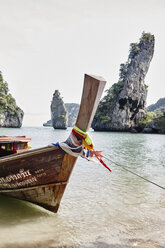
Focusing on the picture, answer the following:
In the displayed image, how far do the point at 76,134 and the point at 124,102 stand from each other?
2834 inches

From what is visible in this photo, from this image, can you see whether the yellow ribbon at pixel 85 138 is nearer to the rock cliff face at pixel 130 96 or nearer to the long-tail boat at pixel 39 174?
the long-tail boat at pixel 39 174

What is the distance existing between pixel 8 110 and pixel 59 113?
96.1ft

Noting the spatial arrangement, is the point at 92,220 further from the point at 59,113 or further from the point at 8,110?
the point at 59,113

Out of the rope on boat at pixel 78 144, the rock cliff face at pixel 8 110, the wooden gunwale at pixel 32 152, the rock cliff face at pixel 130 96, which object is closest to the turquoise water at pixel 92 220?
→ the wooden gunwale at pixel 32 152

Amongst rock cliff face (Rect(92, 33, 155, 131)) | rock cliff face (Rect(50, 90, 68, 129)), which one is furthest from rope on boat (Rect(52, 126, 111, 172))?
rock cliff face (Rect(50, 90, 68, 129))

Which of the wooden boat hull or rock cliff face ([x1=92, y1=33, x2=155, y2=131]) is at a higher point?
rock cliff face ([x1=92, y1=33, x2=155, y2=131])

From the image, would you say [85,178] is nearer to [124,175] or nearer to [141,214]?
[124,175]

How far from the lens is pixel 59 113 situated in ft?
348

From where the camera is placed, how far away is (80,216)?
540 centimetres

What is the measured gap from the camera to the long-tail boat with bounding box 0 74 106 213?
462cm

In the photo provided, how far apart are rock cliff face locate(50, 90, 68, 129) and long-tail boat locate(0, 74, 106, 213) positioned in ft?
325

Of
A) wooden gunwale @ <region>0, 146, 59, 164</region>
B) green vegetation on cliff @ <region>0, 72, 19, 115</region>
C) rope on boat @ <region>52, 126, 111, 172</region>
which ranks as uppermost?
green vegetation on cliff @ <region>0, 72, 19, 115</region>

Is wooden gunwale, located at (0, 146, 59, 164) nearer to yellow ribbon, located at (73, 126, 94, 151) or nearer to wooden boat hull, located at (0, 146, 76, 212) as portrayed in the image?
wooden boat hull, located at (0, 146, 76, 212)

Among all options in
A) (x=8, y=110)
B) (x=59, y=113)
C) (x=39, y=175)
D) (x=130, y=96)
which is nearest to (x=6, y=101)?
(x=8, y=110)
